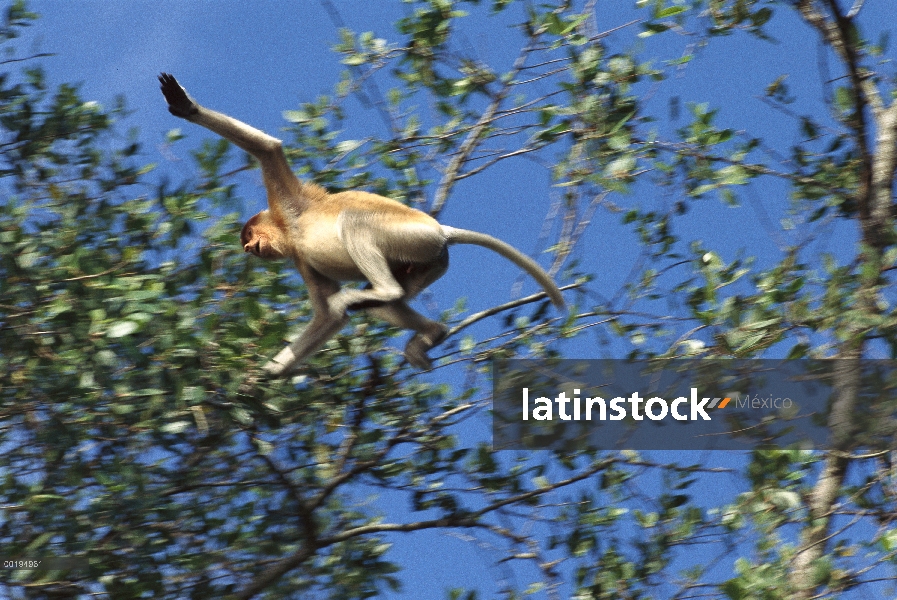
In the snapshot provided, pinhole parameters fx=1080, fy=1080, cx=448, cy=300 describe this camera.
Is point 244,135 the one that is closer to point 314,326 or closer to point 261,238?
point 261,238

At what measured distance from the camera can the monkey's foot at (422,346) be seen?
537cm

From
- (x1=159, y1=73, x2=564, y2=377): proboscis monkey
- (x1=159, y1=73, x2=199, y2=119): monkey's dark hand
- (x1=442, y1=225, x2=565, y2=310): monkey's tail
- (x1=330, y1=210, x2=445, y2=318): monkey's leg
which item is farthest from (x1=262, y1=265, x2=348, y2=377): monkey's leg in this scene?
(x1=159, y1=73, x2=199, y2=119): monkey's dark hand

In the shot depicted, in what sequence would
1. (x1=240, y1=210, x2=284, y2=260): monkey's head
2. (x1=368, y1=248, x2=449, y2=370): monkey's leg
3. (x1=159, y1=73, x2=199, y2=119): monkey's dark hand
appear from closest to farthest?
(x1=159, y1=73, x2=199, y2=119): monkey's dark hand < (x1=368, y1=248, x2=449, y2=370): monkey's leg < (x1=240, y1=210, x2=284, y2=260): monkey's head

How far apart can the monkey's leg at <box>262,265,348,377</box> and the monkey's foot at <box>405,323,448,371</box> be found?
0.36 metres

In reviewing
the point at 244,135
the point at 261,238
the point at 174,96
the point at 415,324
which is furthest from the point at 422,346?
the point at 174,96

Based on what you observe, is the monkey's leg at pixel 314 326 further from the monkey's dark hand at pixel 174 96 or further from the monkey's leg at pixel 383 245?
the monkey's dark hand at pixel 174 96

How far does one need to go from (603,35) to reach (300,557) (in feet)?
9.73

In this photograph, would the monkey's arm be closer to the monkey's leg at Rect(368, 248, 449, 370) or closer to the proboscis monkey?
the proboscis monkey

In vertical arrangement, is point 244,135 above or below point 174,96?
below

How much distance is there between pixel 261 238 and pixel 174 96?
33.6 inches

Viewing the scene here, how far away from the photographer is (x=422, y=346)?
5410mm

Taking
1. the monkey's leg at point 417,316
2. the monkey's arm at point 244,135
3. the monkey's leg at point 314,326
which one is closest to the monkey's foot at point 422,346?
the monkey's leg at point 417,316

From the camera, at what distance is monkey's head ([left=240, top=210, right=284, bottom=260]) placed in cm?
555

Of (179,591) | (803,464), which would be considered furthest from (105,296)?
(803,464)
